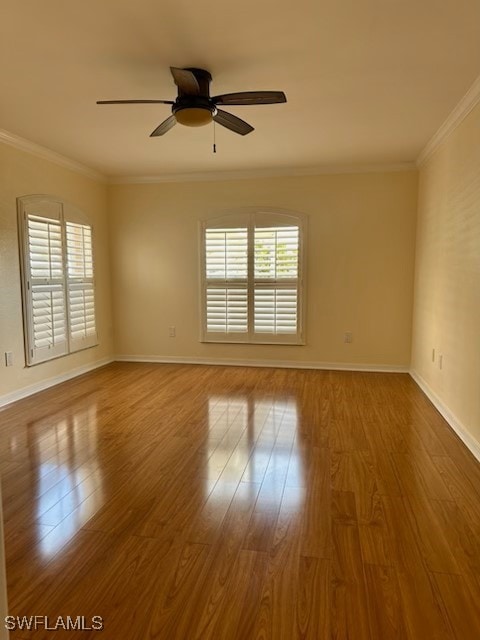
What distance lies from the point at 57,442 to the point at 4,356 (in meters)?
1.32

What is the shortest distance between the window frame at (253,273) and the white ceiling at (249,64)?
1.17 m

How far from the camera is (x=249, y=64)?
263 cm

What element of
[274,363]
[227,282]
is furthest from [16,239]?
[274,363]

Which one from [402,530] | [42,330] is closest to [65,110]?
[42,330]

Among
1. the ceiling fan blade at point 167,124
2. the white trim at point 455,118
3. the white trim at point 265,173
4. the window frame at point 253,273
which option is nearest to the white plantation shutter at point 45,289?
the white trim at point 265,173

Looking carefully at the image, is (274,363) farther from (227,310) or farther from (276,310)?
(227,310)

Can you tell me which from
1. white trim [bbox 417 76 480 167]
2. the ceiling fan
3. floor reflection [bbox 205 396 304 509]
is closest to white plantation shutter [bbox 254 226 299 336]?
floor reflection [bbox 205 396 304 509]

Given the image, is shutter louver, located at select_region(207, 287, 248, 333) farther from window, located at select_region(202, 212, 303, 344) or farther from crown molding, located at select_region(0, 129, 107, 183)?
crown molding, located at select_region(0, 129, 107, 183)

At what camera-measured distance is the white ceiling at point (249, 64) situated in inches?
83.6

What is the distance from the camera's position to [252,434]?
323cm

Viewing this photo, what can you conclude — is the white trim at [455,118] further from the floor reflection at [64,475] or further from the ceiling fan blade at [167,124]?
the floor reflection at [64,475]

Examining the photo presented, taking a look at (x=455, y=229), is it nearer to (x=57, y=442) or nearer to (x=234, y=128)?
(x=234, y=128)

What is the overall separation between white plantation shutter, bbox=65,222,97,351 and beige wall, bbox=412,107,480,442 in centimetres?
400

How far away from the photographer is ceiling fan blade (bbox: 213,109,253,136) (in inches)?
112
